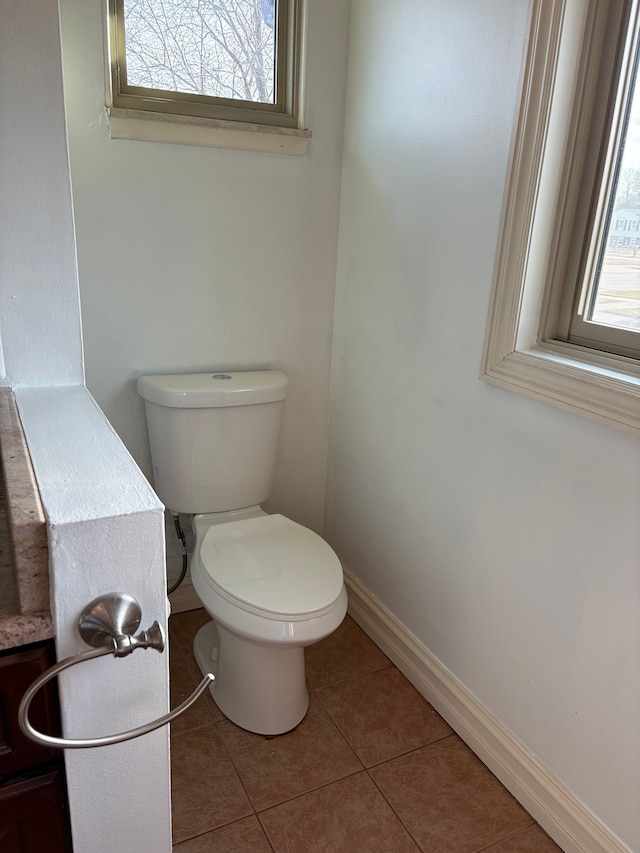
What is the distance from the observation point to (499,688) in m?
1.52

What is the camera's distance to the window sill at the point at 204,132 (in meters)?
1.62

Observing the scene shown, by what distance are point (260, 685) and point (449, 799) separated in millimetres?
518

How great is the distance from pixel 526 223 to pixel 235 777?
1415 mm

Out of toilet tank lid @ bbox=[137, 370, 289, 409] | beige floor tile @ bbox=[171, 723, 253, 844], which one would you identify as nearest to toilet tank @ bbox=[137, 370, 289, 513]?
toilet tank lid @ bbox=[137, 370, 289, 409]

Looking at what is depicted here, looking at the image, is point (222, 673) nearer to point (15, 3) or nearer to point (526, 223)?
point (526, 223)

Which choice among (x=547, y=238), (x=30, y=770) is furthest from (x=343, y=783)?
(x=547, y=238)

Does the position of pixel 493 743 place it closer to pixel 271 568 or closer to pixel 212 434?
pixel 271 568

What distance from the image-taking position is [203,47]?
5.65 ft

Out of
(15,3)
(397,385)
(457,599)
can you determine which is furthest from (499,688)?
(15,3)

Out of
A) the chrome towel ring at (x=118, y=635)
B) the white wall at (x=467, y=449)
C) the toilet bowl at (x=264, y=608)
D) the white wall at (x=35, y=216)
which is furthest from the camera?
the toilet bowl at (x=264, y=608)

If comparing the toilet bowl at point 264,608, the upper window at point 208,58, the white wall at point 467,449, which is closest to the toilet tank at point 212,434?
the toilet bowl at point 264,608

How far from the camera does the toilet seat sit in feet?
4.87

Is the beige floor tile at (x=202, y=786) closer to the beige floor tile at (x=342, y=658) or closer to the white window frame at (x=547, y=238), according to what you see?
the beige floor tile at (x=342, y=658)

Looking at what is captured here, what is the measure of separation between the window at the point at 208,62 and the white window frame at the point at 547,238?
2.53 ft
